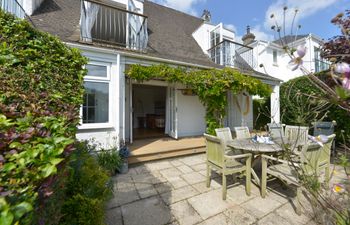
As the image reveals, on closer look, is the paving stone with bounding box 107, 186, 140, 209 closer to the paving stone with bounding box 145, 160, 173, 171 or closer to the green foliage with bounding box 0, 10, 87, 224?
the paving stone with bounding box 145, 160, 173, 171

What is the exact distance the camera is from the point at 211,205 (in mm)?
2797

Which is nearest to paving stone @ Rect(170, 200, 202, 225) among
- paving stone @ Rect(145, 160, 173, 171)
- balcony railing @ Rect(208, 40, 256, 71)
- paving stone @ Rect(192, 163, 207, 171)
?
paving stone @ Rect(192, 163, 207, 171)

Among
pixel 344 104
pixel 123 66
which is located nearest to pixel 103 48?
pixel 123 66

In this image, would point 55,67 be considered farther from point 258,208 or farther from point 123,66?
point 258,208

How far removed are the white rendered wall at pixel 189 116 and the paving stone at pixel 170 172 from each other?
120 inches

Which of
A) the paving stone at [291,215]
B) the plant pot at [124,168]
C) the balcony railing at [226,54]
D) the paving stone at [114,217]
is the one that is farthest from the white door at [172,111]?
the paving stone at [291,215]

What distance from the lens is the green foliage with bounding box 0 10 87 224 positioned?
691 mm

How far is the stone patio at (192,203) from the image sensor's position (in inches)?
96.8

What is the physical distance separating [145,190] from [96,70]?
11.3 feet

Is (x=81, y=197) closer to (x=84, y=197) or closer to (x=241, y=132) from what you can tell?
(x=84, y=197)

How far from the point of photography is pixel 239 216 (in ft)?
8.24

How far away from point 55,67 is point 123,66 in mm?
2733

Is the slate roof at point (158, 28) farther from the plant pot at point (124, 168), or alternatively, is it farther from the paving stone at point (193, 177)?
the paving stone at point (193, 177)

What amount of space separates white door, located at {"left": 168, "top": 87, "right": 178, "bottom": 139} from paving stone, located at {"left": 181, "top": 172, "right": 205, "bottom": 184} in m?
2.75
